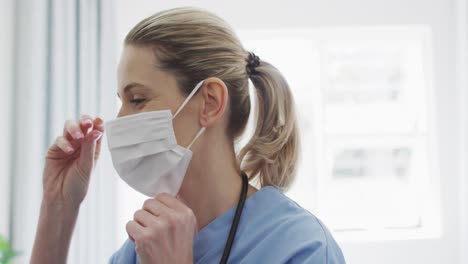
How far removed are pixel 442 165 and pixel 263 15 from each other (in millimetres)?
1445

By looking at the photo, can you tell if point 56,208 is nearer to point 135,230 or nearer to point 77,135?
point 77,135

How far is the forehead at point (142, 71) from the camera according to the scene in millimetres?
1014

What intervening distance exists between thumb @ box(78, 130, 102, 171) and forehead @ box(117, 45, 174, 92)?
0.19 metres

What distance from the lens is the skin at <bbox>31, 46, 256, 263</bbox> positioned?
949 millimetres

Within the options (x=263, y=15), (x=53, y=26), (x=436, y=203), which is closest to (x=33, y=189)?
(x=53, y=26)

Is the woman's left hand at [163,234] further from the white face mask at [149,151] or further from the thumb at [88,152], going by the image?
the thumb at [88,152]

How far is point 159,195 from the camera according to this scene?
1021mm

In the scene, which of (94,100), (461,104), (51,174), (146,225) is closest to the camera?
(146,225)

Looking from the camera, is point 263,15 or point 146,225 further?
point 263,15

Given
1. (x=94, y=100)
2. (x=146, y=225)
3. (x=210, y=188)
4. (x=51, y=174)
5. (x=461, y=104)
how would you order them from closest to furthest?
(x=146, y=225) → (x=210, y=188) → (x=51, y=174) → (x=94, y=100) → (x=461, y=104)

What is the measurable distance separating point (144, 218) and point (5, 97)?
1.82m

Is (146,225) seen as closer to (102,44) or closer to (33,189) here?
(33,189)

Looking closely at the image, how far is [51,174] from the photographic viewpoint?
1213 mm

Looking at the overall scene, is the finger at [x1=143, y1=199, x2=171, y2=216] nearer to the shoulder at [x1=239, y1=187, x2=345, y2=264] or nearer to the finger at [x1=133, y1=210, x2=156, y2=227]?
the finger at [x1=133, y1=210, x2=156, y2=227]
